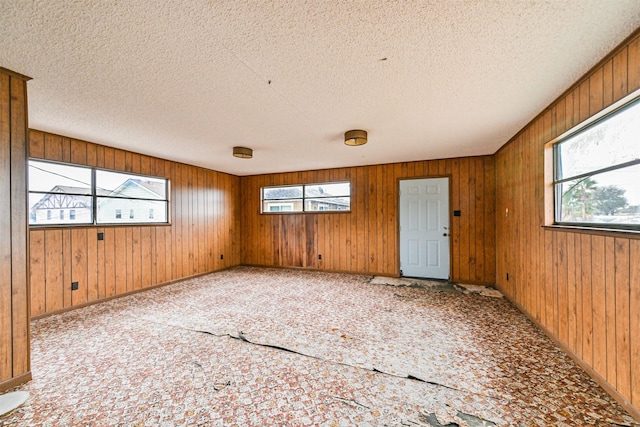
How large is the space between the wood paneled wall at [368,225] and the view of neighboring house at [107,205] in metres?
2.38

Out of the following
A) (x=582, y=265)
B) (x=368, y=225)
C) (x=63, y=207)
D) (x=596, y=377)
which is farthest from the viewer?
(x=368, y=225)

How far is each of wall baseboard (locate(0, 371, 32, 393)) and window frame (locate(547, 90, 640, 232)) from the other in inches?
174

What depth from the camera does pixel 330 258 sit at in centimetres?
592

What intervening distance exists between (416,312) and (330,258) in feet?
8.97

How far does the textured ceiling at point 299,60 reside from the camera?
4.57ft

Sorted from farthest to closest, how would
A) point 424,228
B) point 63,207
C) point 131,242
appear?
point 424,228 → point 131,242 → point 63,207

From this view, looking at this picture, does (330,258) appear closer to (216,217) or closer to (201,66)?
(216,217)

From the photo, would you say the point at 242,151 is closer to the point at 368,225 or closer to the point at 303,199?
the point at 303,199

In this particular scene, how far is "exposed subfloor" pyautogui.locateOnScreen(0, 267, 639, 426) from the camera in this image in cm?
165

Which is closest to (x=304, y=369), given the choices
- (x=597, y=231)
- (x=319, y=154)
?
(x=597, y=231)

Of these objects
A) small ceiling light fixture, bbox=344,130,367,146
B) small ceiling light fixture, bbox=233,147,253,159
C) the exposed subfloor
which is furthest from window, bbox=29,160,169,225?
small ceiling light fixture, bbox=344,130,367,146

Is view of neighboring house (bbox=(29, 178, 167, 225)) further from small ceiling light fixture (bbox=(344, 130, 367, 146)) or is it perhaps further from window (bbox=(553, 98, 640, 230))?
window (bbox=(553, 98, 640, 230))

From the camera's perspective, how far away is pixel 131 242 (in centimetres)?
431

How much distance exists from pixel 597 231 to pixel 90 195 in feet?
19.0
